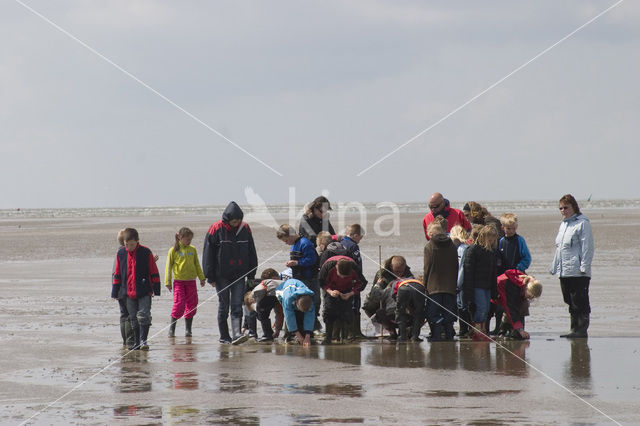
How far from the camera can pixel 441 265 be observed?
39.8 feet

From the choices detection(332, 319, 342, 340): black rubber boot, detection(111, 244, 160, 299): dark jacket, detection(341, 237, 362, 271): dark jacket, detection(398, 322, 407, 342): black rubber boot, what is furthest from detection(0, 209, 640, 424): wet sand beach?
detection(341, 237, 362, 271): dark jacket

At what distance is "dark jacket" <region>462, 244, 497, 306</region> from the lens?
39.7ft

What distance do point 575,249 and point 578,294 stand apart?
24.9 inches

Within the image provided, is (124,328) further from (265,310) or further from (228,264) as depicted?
(265,310)

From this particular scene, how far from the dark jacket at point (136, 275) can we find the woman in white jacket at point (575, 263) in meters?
5.64

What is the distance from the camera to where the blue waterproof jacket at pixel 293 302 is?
11.9 m

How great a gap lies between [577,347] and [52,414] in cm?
659

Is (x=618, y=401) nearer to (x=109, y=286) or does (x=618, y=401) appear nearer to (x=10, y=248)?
(x=109, y=286)

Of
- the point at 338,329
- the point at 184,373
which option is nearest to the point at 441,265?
the point at 338,329

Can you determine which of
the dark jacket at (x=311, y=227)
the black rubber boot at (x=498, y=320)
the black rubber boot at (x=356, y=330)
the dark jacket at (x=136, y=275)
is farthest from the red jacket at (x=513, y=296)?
the dark jacket at (x=136, y=275)

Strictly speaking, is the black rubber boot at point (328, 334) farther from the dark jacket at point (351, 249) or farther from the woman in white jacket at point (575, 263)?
the woman in white jacket at point (575, 263)

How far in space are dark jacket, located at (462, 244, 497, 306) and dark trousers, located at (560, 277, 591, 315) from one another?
1.11 meters

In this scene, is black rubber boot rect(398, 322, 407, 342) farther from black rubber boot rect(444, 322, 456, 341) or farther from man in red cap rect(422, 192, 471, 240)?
man in red cap rect(422, 192, 471, 240)

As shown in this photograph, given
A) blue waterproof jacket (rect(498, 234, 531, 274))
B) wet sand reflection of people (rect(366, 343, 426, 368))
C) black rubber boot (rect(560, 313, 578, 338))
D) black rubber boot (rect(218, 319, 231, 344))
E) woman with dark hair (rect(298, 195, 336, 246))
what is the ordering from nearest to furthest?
wet sand reflection of people (rect(366, 343, 426, 368))
black rubber boot (rect(560, 313, 578, 338))
black rubber boot (rect(218, 319, 231, 344))
blue waterproof jacket (rect(498, 234, 531, 274))
woman with dark hair (rect(298, 195, 336, 246))
